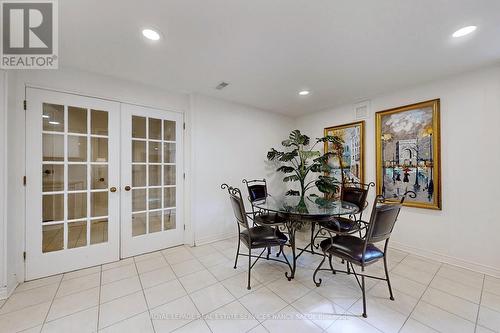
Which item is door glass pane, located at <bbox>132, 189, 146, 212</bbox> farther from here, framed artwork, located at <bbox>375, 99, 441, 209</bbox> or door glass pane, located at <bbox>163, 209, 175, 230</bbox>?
framed artwork, located at <bbox>375, 99, 441, 209</bbox>

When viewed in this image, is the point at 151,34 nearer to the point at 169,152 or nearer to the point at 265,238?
the point at 169,152

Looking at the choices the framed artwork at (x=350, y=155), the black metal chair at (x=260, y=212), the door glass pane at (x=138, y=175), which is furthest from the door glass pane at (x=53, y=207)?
the framed artwork at (x=350, y=155)

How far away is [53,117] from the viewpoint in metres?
2.29

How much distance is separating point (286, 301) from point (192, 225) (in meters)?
1.83

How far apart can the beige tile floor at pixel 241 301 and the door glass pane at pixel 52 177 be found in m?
1.00

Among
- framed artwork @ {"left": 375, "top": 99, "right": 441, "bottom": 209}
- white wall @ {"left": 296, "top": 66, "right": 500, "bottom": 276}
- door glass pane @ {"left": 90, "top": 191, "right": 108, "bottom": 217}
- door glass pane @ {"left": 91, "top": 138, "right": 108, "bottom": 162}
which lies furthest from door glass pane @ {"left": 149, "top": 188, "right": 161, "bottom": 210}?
white wall @ {"left": 296, "top": 66, "right": 500, "bottom": 276}

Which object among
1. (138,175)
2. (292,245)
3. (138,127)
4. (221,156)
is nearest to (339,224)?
(292,245)

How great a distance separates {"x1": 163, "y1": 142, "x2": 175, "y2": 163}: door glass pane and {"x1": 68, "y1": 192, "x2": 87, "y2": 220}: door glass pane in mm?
1073

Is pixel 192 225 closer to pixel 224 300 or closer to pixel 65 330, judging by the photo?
pixel 224 300

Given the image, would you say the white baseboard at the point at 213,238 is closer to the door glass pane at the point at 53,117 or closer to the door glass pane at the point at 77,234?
the door glass pane at the point at 77,234

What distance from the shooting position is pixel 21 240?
2104 millimetres

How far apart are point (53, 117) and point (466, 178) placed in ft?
16.4

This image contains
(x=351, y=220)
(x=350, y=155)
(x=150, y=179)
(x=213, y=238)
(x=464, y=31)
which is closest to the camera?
(x=464, y=31)

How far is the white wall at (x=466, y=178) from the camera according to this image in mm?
2277
